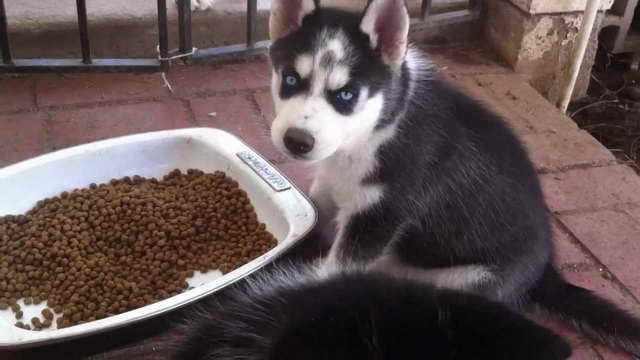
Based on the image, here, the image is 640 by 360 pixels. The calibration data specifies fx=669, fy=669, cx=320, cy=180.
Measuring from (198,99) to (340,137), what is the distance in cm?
139

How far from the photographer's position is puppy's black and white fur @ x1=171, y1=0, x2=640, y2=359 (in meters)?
1.74

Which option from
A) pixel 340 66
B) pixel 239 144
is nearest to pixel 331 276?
pixel 340 66

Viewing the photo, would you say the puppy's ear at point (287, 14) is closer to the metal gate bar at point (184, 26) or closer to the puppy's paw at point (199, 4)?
the metal gate bar at point (184, 26)

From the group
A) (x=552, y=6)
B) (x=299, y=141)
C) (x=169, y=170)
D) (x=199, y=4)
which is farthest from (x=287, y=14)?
(x=552, y=6)

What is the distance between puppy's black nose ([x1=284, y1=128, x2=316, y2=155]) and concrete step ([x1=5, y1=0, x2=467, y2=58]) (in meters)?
1.50

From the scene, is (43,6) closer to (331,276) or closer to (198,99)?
(198,99)

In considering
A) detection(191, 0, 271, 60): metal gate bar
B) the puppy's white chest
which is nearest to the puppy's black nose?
the puppy's white chest

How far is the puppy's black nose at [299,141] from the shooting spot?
1601mm

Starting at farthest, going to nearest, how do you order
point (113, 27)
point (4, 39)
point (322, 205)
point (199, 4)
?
point (199, 4), point (113, 27), point (4, 39), point (322, 205)

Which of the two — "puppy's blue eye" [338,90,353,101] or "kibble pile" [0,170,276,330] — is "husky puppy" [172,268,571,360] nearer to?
"puppy's blue eye" [338,90,353,101]

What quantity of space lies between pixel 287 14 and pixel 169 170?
0.80 meters

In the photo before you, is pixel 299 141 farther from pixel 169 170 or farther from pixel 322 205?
pixel 169 170

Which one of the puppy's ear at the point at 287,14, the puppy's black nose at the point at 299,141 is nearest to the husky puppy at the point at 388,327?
the puppy's black nose at the point at 299,141

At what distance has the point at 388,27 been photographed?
5.60 ft
